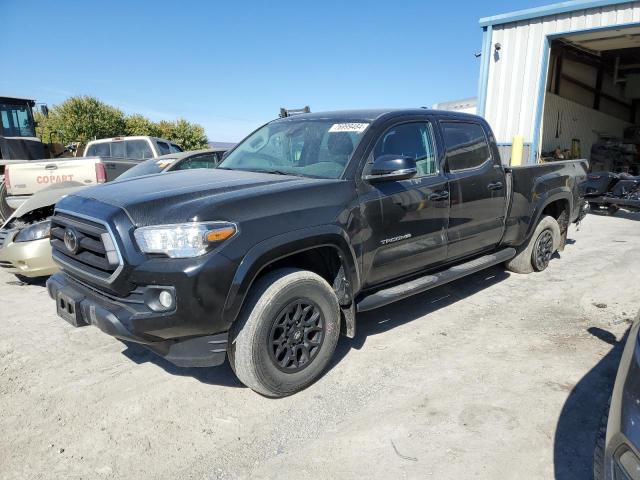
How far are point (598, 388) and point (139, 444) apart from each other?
300 cm

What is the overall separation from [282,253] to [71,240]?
1.42 metres

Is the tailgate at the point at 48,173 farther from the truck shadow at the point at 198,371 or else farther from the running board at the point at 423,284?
the running board at the point at 423,284

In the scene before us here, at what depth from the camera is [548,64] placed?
13.0 metres

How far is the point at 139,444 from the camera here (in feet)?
8.66

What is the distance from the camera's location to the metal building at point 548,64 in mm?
11453

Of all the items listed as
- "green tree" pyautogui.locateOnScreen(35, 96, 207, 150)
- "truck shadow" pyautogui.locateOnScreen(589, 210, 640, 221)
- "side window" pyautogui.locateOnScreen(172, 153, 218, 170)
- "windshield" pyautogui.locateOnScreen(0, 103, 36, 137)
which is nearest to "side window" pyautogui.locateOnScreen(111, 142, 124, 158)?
"windshield" pyautogui.locateOnScreen(0, 103, 36, 137)

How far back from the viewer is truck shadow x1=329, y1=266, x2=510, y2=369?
3973mm

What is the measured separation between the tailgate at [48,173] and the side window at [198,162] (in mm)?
1340

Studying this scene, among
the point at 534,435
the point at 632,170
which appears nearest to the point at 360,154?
the point at 534,435

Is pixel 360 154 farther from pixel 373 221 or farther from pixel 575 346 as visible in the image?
pixel 575 346

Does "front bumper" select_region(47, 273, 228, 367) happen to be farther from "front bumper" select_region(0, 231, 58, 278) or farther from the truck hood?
"front bumper" select_region(0, 231, 58, 278)

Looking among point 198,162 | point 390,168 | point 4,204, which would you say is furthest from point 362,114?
point 4,204

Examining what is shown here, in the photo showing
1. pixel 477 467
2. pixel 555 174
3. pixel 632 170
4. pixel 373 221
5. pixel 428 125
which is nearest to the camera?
pixel 477 467

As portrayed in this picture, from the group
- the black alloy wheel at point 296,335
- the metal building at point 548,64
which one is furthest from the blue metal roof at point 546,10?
the black alloy wheel at point 296,335
